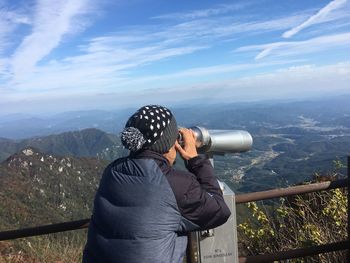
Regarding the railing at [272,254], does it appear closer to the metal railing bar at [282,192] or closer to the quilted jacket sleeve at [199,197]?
the metal railing bar at [282,192]

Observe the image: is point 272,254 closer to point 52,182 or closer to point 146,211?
point 146,211

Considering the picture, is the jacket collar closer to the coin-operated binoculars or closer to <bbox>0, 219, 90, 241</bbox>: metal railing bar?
the coin-operated binoculars

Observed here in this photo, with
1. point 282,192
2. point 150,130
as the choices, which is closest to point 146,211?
point 150,130

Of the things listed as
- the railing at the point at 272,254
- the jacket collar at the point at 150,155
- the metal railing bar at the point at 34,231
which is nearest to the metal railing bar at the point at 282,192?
the railing at the point at 272,254

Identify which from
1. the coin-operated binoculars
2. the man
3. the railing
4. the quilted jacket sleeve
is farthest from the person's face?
the railing

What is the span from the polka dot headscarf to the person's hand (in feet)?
0.44

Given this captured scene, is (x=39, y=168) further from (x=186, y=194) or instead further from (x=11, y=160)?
(x=186, y=194)

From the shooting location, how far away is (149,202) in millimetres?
1887

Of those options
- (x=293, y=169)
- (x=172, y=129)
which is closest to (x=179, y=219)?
(x=172, y=129)

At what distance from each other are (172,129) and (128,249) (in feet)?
1.95

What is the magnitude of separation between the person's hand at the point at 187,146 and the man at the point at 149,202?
97 mm

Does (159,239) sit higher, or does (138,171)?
(138,171)

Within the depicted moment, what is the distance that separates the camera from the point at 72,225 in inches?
109

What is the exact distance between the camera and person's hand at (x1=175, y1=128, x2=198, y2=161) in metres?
2.15
